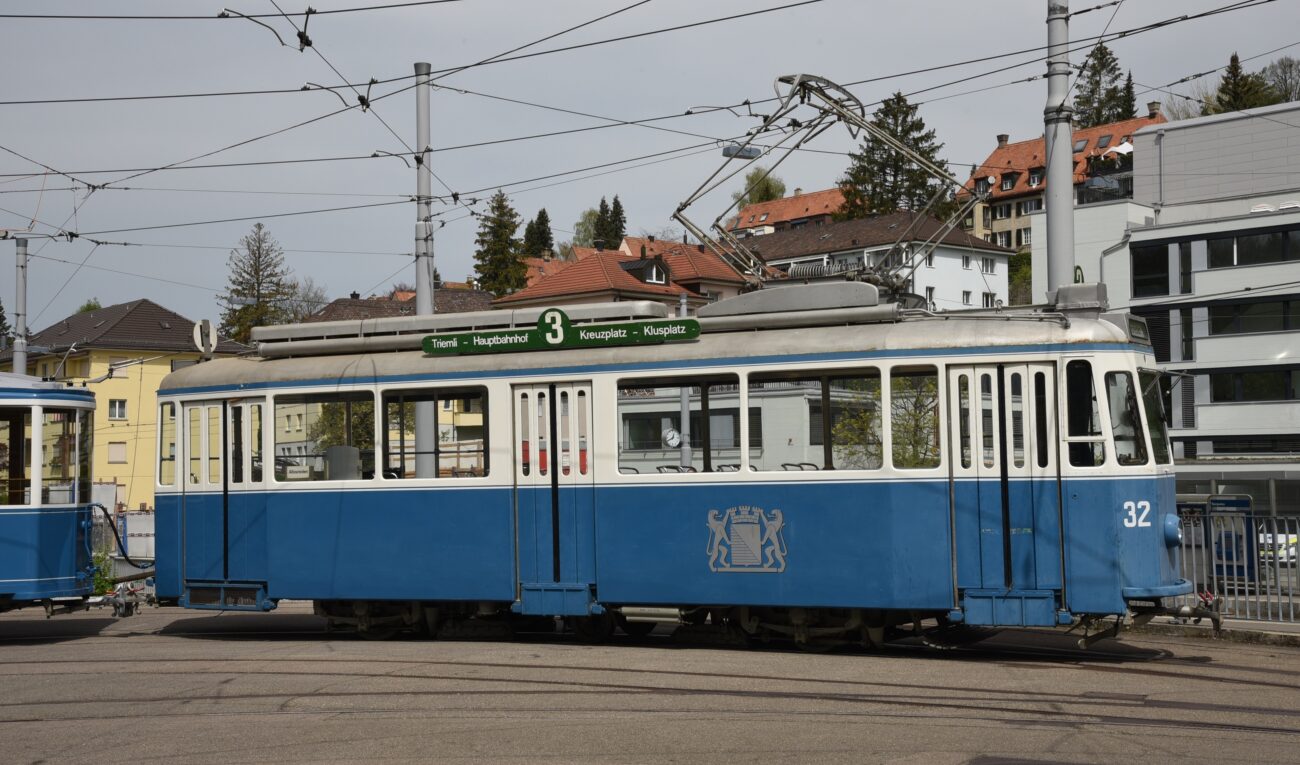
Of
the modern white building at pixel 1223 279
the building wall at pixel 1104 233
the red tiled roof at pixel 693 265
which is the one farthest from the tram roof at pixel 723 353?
the building wall at pixel 1104 233

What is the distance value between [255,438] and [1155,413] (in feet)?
30.8

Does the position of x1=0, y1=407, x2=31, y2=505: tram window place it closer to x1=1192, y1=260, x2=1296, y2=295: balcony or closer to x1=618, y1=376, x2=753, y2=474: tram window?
x1=618, y1=376, x2=753, y2=474: tram window

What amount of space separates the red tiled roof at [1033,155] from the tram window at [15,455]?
7986 cm

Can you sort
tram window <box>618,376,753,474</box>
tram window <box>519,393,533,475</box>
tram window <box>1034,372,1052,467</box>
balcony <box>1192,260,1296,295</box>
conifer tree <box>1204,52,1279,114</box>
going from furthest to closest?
conifer tree <box>1204,52,1279,114</box>
balcony <box>1192,260,1296,295</box>
tram window <box>519,393,533,475</box>
tram window <box>618,376,753,474</box>
tram window <box>1034,372,1052,467</box>

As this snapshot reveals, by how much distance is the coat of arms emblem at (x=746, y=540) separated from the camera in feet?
43.1

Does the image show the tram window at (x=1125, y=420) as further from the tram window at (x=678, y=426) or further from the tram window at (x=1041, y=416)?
the tram window at (x=678, y=426)

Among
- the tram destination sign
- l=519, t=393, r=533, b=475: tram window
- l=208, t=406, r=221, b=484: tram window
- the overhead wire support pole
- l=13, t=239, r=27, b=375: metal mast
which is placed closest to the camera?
the tram destination sign

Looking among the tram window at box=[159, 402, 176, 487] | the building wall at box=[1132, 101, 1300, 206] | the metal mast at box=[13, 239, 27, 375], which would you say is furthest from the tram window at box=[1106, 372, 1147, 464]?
the building wall at box=[1132, 101, 1300, 206]

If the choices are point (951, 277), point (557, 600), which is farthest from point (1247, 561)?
point (951, 277)

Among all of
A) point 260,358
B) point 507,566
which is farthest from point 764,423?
point 260,358

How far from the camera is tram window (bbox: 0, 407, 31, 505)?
1620 cm

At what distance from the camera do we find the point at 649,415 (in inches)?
551

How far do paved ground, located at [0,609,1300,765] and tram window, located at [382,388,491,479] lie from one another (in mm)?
1834

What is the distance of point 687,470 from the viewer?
44.6ft
